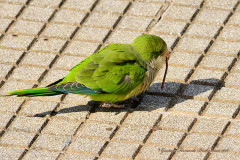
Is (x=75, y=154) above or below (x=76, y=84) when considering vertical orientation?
below

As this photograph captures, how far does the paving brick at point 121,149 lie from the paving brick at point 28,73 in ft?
4.45

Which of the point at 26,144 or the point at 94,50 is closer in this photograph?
the point at 26,144

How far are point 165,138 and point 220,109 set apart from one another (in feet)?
2.30

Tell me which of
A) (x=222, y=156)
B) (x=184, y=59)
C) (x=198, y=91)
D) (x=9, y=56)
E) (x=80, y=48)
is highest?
(x=9, y=56)

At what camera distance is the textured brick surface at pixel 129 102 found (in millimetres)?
6172

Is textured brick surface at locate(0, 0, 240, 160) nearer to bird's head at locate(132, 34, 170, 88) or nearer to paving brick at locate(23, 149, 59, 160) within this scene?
paving brick at locate(23, 149, 59, 160)

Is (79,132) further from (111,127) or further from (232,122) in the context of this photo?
(232,122)

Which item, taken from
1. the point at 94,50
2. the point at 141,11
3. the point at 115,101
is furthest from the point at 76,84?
the point at 141,11

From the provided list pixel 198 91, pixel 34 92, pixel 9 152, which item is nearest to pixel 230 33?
pixel 198 91

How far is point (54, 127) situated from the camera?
6461mm

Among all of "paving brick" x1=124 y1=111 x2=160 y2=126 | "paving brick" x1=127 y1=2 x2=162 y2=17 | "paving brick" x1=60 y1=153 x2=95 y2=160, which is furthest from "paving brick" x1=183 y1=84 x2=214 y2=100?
"paving brick" x1=127 y1=2 x2=162 y2=17

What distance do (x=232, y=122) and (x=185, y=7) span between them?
7.02 feet

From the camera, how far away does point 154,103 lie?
22.1 ft

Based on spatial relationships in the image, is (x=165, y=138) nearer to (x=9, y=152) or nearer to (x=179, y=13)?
(x=9, y=152)
